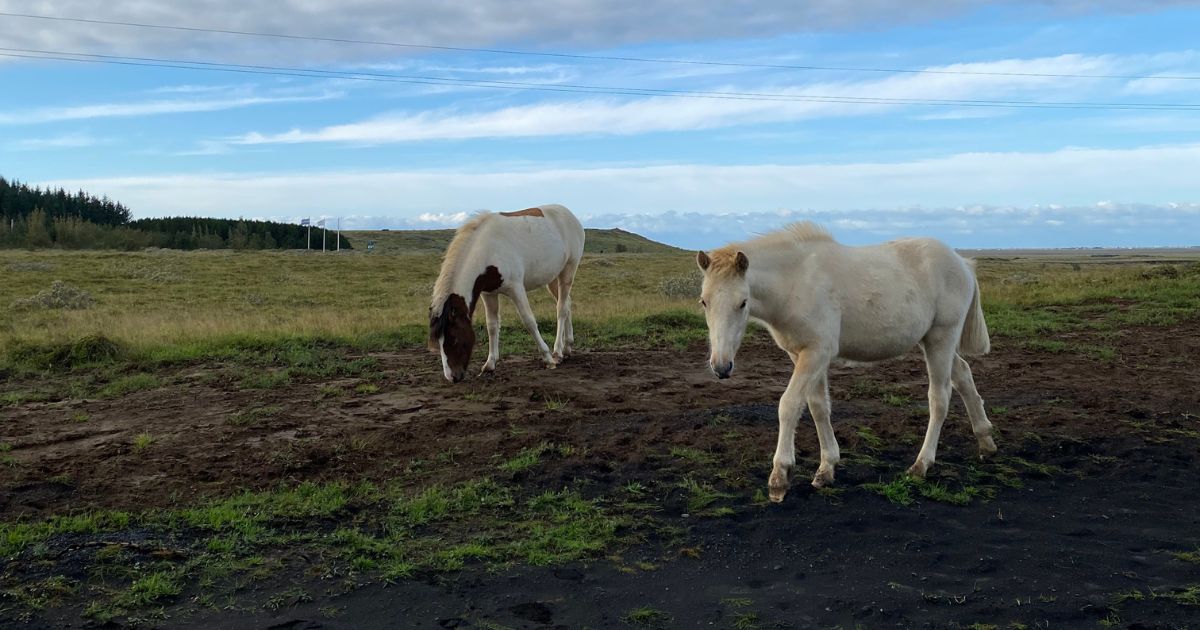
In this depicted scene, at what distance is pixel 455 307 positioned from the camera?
33.7 feet

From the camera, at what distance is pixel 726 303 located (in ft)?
19.1

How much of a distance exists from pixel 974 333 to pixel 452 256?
600 cm

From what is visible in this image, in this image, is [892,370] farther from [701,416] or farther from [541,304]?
[541,304]

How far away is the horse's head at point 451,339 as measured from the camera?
33.2 ft

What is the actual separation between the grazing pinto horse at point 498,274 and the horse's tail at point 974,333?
5.25m

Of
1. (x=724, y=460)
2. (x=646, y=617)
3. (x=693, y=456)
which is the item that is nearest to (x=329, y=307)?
(x=693, y=456)

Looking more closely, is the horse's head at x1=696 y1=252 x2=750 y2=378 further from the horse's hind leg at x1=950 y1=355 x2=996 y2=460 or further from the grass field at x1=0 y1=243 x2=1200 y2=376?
the grass field at x1=0 y1=243 x2=1200 y2=376

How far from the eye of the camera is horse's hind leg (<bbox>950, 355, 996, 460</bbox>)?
7.09 meters

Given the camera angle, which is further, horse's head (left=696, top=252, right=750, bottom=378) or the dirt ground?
horse's head (left=696, top=252, right=750, bottom=378)

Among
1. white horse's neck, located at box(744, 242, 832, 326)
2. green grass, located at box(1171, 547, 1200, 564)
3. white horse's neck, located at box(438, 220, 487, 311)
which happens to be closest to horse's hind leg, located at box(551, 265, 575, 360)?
white horse's neck, located at box(438, 220, 487, 311)

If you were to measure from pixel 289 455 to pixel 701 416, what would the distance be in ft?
11.9

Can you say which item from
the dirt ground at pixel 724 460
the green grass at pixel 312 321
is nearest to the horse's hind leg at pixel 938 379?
the dirt ground at pixel 724 460

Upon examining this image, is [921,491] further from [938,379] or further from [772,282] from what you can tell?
[772,282]

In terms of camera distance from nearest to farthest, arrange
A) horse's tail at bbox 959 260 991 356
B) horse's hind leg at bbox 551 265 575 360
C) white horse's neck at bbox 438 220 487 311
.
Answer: horse's tail at bbox 959 260 991 356, white horse's neck at bbox 438 220 487 311, horse's hind leg at bbox 551 265 575 360
